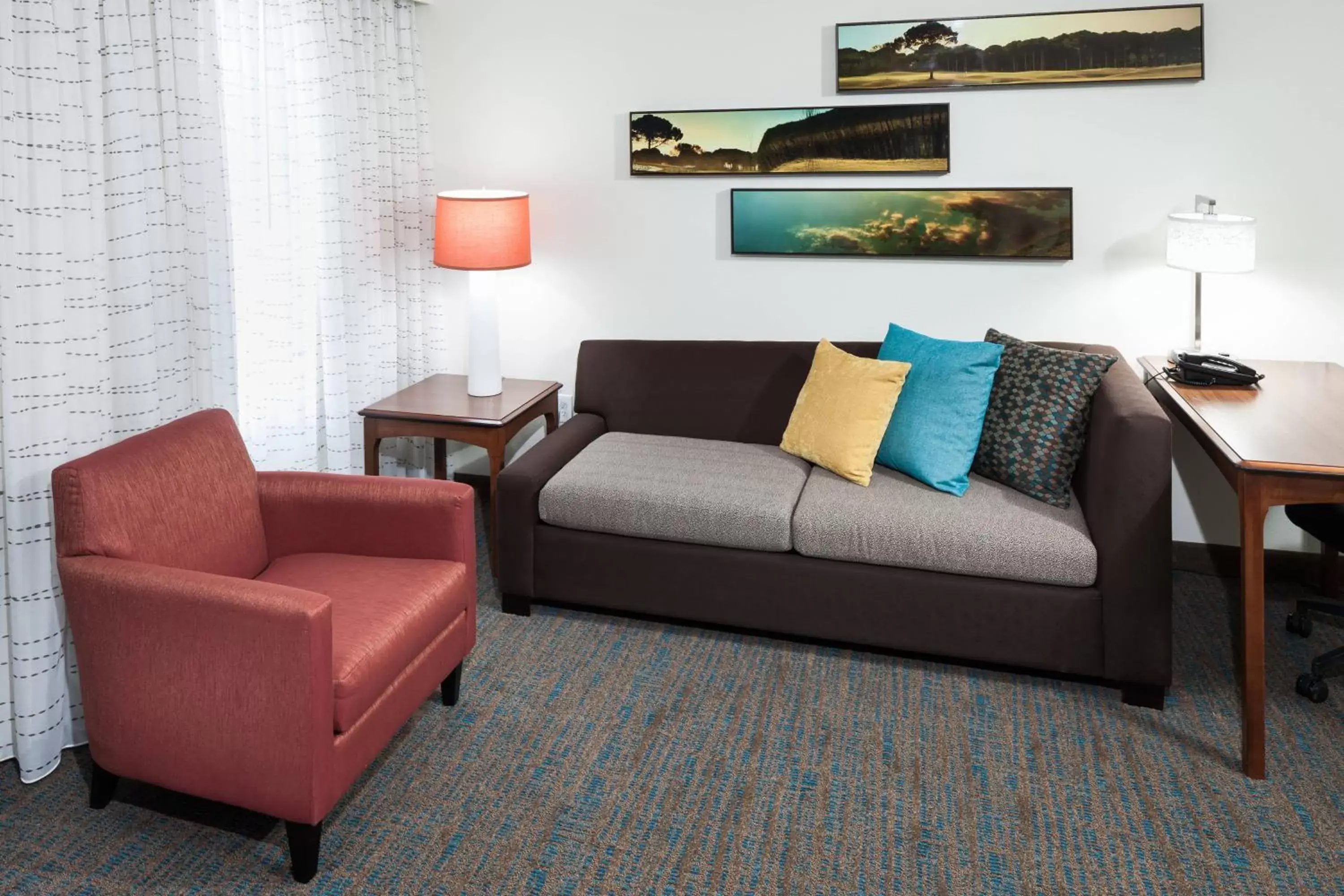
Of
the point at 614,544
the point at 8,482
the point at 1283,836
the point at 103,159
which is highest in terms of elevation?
the point at 103,159

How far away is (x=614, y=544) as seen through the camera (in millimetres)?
3225

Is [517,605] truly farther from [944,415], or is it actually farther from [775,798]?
[944,415]

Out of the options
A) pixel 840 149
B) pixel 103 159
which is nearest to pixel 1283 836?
pixel 840 149

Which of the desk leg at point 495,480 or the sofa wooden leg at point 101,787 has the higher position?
the desk leg at point 495,480

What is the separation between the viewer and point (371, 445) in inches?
147

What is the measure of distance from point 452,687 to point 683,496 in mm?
896

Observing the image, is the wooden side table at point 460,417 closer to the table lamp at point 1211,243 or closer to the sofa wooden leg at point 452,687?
the sofa wooden leg at point 452,687

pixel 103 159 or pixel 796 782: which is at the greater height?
pixel 103 159

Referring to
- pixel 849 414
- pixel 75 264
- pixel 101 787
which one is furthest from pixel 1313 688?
pixel 75 264

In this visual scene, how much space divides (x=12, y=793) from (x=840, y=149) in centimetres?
318

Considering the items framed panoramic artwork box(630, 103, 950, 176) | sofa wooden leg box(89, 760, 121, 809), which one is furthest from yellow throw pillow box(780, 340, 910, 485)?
sofa wooden leg box(89, 760, 121, 809)

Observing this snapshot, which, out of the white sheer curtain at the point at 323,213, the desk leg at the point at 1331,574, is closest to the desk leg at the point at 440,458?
the white sheer curtain at the point at 323,213

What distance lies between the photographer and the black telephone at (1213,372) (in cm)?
310

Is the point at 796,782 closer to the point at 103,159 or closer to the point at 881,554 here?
the point at 881,554
